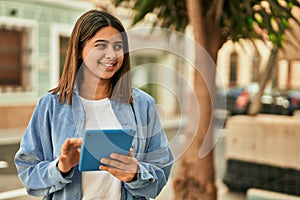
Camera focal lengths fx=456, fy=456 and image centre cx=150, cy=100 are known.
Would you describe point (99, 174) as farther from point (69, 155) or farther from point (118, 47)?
point (118, 47)

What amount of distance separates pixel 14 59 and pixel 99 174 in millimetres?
9641

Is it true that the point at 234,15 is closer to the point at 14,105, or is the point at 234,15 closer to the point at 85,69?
the point at 85,69

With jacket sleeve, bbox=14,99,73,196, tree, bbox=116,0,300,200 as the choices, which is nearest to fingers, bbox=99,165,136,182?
jacket sleeve, bbox=14,99,73,196

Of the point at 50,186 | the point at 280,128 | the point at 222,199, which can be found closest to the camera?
the point at 50,186

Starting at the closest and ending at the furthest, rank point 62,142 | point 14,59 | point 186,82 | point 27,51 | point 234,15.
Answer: point 62,142
point 186,82
point 234,15
point 14,59
point 27,51

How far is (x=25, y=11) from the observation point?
33.9 feet

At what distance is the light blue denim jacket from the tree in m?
1.59

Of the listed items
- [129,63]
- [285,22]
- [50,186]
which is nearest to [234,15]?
[285,22]

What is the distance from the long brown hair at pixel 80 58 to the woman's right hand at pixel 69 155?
17 centimetres

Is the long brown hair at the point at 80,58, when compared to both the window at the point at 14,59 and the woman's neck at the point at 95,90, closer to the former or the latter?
the woman's neck at the point at 95,90

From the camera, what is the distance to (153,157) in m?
1.40

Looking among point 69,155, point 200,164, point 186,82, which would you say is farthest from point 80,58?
point 200,164

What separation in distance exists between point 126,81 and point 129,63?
6 centimetres

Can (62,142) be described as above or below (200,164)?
above
